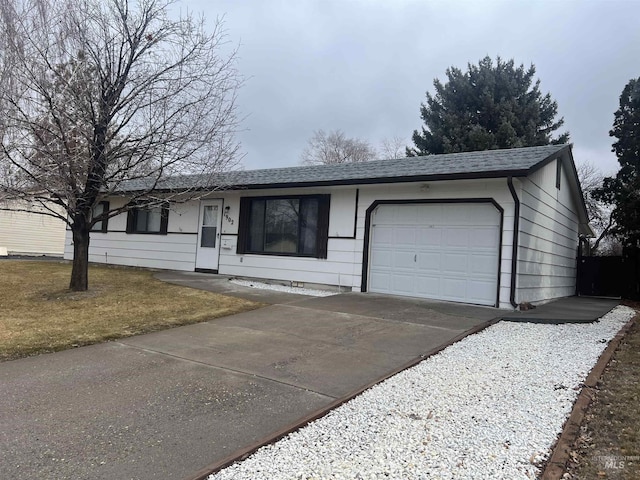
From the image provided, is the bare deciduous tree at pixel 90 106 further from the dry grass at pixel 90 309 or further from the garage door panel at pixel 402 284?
the garage door panel at pixel 402 284

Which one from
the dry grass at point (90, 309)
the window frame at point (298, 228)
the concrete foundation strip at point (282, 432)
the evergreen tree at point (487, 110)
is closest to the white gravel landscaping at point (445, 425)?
the concrete foundation strip at point (282, 432)

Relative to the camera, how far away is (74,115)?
7812 millimetres

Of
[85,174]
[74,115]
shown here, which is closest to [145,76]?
[74,115]

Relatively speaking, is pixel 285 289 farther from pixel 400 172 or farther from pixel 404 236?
pixel 400 172

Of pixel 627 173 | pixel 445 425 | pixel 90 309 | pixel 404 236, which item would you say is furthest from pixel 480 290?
pixel 627 173

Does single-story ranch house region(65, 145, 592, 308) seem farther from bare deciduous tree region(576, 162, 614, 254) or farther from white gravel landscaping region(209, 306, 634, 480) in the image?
bare deciduous tree region(576, 162, 614, 254)

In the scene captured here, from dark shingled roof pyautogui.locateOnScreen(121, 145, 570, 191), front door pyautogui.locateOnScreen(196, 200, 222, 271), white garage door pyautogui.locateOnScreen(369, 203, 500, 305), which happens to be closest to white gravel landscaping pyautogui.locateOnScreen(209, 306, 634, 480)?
white garage door pyautogui.locateOnScreen(369, 203, 500, 305)

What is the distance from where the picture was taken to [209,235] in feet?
43.6

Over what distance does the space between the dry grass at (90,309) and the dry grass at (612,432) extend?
5.36m

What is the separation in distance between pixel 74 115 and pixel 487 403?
25.8ft

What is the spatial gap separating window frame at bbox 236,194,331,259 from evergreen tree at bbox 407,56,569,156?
16.8 m

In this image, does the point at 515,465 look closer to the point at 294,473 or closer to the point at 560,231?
the point at 294,473

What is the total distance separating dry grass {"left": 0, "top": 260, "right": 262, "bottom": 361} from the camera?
577 centimetres

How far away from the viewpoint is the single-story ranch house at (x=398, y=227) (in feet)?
29.2
